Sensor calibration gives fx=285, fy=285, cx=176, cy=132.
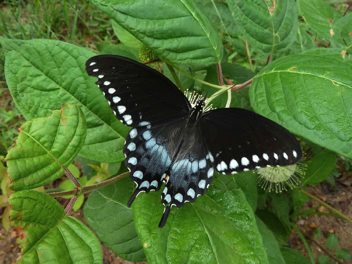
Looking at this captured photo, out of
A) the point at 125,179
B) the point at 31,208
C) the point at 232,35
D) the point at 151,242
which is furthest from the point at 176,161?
the point at 232,35

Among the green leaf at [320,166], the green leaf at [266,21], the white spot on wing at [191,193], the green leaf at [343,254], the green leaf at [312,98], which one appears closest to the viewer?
the green leaf at [312,98]

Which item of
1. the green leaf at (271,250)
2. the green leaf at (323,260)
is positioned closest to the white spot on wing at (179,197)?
the green leaf at (271,250)

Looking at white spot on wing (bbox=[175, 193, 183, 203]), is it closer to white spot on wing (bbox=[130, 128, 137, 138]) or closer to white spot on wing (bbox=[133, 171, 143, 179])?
white spot on wing (bbox=[133, 171, 143, 179])

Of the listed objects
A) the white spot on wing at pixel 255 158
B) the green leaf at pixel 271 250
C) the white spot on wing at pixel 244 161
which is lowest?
the green leaf at pixel 271 250

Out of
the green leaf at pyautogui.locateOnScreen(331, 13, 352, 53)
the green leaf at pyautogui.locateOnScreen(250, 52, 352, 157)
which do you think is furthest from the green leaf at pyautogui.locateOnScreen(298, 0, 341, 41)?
the green leaf at pyautogui.locateOnScreen(250, 52, 352, 157)

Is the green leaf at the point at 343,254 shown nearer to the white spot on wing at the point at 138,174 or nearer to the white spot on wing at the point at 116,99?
the white spot on wing at the point at 138,174

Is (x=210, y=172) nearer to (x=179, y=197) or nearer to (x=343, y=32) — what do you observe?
(x=179, y=197)

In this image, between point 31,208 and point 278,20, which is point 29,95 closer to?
point 31,208
